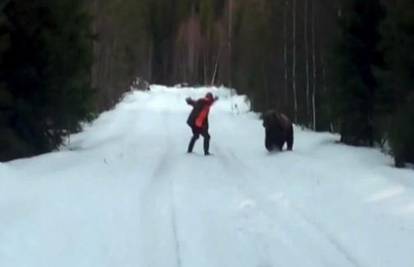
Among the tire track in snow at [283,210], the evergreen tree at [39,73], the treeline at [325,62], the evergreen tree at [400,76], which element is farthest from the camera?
the evergreen tree at [39,73]

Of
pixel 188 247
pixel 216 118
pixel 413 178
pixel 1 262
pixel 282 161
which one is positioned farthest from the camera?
pixel 216 118

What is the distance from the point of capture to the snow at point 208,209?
1114 cm

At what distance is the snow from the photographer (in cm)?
1114

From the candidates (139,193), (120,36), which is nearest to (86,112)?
(139,193)

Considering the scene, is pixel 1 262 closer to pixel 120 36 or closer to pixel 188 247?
pixel 188 247

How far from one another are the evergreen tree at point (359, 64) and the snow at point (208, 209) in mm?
1338

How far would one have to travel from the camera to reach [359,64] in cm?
2797

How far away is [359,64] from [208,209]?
13.9 m

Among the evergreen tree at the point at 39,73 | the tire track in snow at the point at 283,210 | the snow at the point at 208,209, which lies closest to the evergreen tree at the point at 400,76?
the snow at the point at 208,209

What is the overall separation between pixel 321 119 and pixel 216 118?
1226 cm

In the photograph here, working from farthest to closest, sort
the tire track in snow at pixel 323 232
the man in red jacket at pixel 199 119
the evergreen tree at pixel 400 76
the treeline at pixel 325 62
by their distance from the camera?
the man in red jacket at pixel 199 119 < the treeline at pixel 325 62 < the evergreen tree at pixel 400 76 < the tire track in snow at pixel 323 232

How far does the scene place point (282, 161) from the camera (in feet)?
75.8

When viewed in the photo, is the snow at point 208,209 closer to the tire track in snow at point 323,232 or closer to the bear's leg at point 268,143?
the tire track in snow at point 323,232

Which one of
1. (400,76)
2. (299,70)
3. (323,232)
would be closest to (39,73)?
(400,76)
